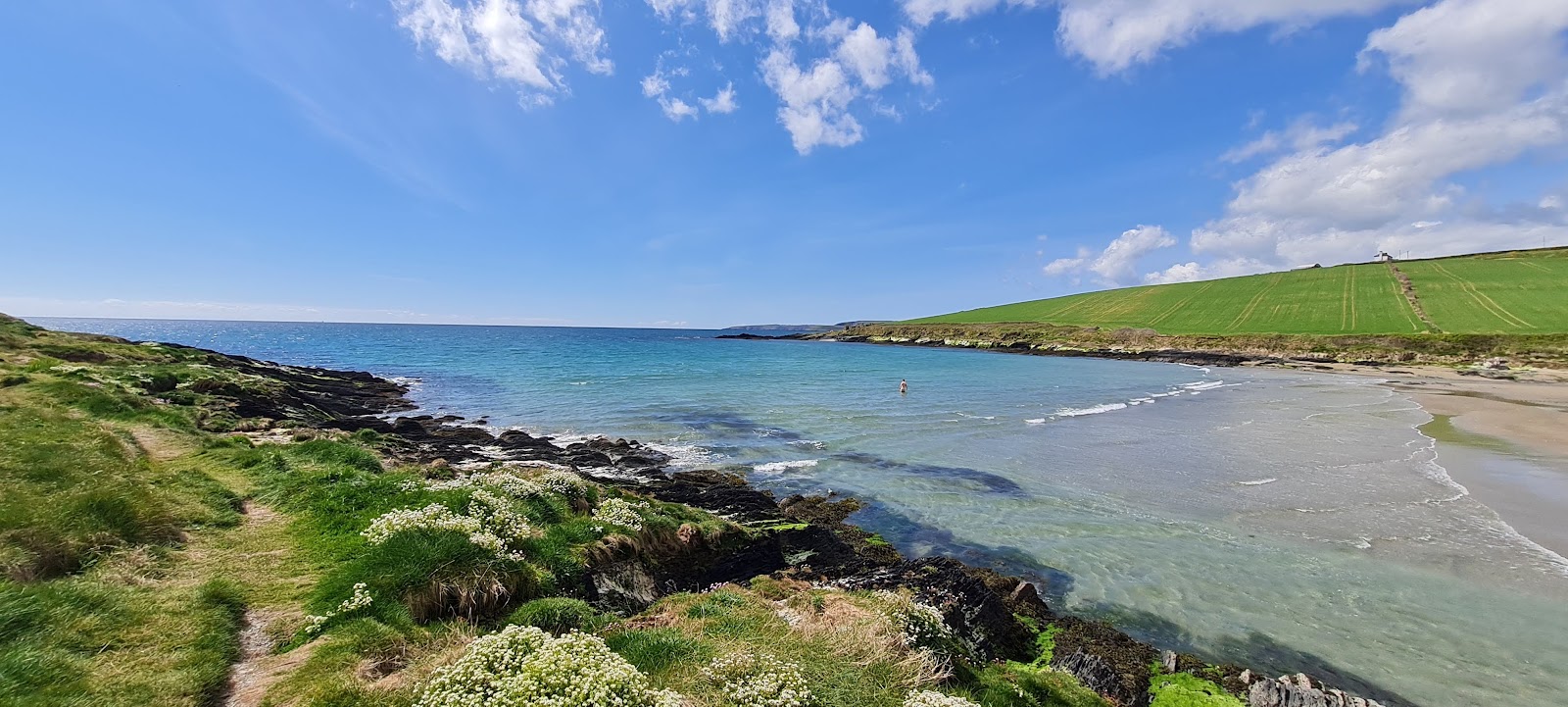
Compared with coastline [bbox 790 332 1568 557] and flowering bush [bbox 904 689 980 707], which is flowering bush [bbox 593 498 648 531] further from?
coastline [bbox 790 332 1568 557]

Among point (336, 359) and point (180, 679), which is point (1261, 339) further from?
point (336, 359)

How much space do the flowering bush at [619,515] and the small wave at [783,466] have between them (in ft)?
37.0

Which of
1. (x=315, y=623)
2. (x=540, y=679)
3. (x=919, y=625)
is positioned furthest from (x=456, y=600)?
(x=919, y=625)

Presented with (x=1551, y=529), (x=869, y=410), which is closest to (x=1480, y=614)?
(x=1551, y=529)

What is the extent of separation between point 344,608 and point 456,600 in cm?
133

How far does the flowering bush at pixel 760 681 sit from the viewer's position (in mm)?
5828

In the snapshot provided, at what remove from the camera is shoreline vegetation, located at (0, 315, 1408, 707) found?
5.88m

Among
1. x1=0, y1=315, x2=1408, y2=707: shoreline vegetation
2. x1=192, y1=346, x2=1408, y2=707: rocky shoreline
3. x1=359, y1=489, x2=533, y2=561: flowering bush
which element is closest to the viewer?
x1=0, y1=315, x2=1408, y2=707: shoreline vegetation

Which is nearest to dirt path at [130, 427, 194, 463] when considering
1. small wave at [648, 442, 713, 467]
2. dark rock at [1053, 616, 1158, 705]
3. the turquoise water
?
small wave at [648, 442, 713, 467]

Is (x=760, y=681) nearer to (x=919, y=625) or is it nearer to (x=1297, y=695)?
(x=919, y=625)

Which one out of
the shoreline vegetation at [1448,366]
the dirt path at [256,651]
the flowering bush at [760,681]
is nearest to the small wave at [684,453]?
the dirt path at [256,651]

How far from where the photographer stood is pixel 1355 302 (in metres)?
104

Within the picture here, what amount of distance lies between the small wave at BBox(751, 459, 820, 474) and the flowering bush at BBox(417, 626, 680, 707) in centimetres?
1839

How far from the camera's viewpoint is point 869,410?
131ft
